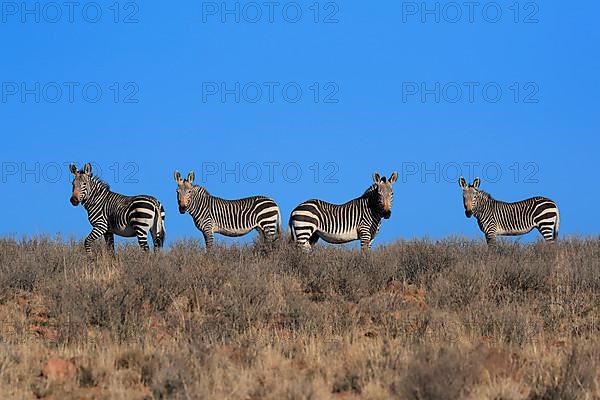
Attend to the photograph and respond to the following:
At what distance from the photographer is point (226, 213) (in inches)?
808

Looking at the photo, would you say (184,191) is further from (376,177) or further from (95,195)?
(376,177)

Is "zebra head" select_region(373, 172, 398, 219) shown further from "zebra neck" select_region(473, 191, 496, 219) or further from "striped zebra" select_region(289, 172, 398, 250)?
"zebra neck" select_region(473, 191, 496, 219)

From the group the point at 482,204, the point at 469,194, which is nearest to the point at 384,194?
the point at 469,194

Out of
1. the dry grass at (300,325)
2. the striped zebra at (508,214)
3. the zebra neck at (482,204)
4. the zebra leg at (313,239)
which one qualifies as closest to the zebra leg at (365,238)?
the zebra leg at (313,239)

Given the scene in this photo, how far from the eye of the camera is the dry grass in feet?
22.9

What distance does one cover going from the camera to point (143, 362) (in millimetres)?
7652

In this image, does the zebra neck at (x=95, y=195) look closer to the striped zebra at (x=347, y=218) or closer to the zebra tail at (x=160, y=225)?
Answer: the zebra tail at (x=160, y=225)

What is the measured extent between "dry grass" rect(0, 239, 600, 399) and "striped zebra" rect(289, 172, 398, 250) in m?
3.07

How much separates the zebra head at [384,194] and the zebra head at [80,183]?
700 centimetres

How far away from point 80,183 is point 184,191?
2.79m

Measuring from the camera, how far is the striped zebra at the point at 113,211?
1777cm

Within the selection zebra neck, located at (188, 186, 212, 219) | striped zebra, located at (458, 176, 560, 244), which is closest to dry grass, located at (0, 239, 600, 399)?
zebra neck, located at (188, 186, 212, 219)

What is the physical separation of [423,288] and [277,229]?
8.59 m

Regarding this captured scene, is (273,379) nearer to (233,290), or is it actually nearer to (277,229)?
(233,290)
